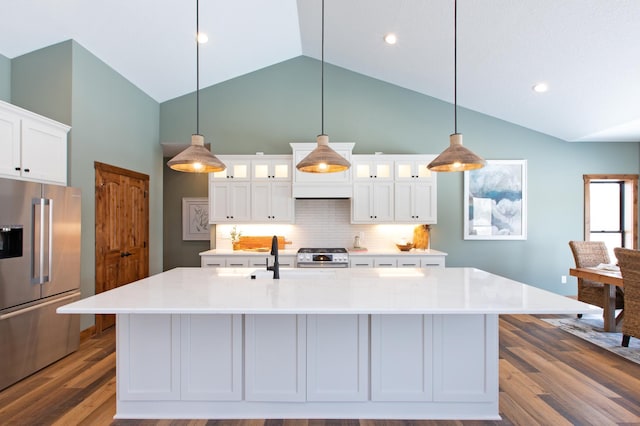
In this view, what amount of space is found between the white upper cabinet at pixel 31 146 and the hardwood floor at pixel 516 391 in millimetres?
1785

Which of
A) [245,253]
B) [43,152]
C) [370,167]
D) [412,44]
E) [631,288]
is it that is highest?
[412,44]

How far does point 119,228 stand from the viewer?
15.0 feet

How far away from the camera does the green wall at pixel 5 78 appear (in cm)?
369

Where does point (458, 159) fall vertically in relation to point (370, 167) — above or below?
below

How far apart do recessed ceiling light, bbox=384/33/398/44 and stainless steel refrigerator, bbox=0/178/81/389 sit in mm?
4002

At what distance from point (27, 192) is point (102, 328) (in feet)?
6.55

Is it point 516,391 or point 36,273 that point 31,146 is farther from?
point 516,391

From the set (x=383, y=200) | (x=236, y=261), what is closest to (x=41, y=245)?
(x=236, y=261)

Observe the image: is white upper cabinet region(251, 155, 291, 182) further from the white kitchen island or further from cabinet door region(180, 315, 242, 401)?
cabinet door region(180, 315, 242, 401)

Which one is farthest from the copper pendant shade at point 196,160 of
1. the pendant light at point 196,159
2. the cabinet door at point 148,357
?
the cabinet door at point 148,357

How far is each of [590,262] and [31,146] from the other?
21.7 ft

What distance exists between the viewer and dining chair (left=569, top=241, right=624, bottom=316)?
4.38 meters

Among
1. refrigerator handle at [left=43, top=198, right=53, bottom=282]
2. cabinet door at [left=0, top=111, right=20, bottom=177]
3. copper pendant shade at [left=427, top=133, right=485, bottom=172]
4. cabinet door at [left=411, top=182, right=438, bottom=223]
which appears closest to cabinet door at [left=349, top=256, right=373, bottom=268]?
cabinet door at [left=411, top=182, right=438, bottom=223]

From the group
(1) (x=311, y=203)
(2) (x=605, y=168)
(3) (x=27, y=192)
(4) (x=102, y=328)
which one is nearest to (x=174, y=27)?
(3) (x=27, y=192)
